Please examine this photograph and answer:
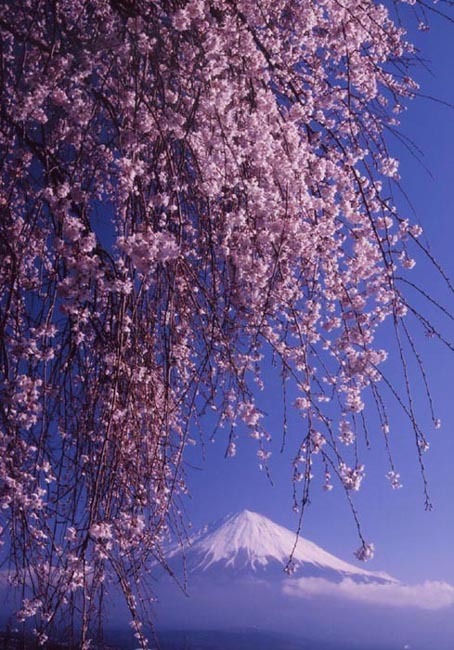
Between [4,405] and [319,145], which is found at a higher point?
[319,145]

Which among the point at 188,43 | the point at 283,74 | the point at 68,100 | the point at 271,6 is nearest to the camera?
the point at 68,100

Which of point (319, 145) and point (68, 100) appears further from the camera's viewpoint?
point (319, 145)

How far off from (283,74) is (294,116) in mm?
290

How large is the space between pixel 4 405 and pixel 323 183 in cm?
174

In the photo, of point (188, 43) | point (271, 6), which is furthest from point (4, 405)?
point (271, 6)

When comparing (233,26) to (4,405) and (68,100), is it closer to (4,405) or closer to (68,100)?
(68,100)

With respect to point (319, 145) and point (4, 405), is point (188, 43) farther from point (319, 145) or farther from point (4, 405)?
point (4, 405)

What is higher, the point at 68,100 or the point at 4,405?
the point at 68,100

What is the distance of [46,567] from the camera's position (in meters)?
3.23

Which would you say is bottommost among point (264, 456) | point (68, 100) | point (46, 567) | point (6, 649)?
point (6, 649)

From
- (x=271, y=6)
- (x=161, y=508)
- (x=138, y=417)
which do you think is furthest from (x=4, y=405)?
(x=271, y=6)

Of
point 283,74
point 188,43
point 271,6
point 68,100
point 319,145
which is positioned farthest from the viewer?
point 271,6

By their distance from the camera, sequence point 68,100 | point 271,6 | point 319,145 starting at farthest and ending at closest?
point 271,6, point 319,145, point 68,100

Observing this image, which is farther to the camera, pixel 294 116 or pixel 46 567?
pixel 46 567
